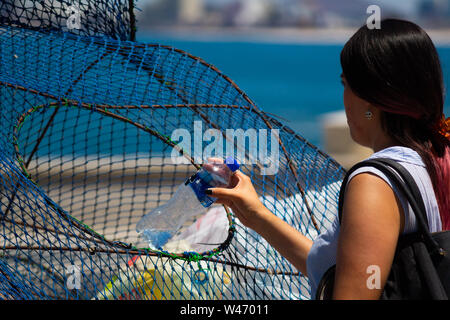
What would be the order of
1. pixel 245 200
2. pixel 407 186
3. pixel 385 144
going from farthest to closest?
1. pixel 245 200
2. pixel 385 144
3. pixel 407 186

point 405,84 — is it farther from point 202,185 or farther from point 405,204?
point 202,185

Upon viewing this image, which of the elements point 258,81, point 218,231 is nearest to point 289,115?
point 258,81

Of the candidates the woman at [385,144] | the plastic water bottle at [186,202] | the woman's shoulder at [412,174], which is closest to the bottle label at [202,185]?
the plastic water bottle at [186,202]

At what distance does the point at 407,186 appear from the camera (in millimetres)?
1035

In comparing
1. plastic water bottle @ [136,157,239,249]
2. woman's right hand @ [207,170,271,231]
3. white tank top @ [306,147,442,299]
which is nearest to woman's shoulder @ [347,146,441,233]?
white tank top @ [306,147,442,299]

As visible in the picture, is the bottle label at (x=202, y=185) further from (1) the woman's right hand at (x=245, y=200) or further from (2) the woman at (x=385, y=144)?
(2) the woman at (x=385, y=144)

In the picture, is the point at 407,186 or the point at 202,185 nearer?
the point at 407,186

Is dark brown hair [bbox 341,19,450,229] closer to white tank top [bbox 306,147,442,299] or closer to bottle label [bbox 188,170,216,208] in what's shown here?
white tank top [bbox 306,147,442,299]

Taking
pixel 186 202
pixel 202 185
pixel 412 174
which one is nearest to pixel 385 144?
pixel 412 174

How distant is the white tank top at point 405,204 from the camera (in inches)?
41.1

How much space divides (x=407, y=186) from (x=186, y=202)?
123 cm

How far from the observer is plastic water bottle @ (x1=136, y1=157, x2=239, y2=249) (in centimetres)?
137
